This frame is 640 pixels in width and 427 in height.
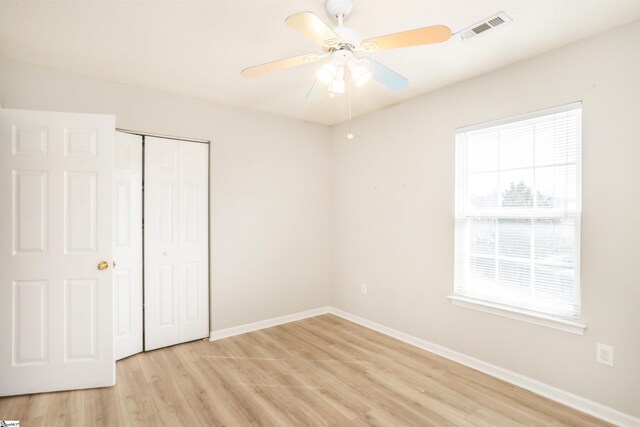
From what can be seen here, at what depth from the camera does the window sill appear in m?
2.38

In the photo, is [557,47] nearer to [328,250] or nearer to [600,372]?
[600,372]

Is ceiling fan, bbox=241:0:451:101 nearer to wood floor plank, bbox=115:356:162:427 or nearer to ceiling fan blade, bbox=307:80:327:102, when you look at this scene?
ceiling fan blade, bbox=307:80:327:102

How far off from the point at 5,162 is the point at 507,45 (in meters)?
3.87

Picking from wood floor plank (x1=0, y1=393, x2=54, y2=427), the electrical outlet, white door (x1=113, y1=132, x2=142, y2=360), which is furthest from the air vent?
wood floor plank (x1=0, y1=393, x2=54, y2=427)

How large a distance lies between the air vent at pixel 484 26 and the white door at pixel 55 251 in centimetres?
279

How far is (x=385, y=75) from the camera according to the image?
2.04 m

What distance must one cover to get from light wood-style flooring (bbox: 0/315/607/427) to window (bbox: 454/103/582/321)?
739 millimetres

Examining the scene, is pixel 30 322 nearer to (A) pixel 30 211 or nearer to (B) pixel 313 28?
(A) pixel 30 211

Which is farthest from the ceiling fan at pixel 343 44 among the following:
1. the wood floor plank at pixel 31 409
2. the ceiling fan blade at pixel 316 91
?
the wood floor plank at pixel 31 409

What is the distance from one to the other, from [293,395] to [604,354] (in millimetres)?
2233

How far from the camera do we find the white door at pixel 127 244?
310 centimetres

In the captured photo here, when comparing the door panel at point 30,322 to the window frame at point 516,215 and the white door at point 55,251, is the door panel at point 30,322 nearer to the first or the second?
the white door at point 55,251

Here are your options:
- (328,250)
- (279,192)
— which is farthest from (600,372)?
(279,192)

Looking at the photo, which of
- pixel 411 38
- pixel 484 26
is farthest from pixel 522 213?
pixel 411 38
